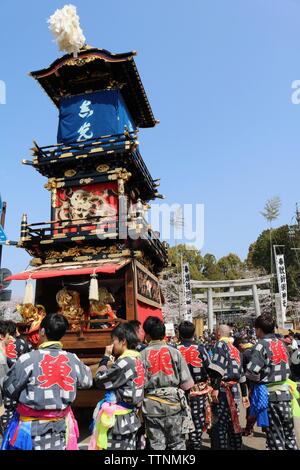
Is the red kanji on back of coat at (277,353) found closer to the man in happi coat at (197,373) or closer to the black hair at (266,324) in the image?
the black hair at (266,324)

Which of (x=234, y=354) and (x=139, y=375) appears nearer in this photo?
(x=139, y=375)

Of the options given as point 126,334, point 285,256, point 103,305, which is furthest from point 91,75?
point 285,256

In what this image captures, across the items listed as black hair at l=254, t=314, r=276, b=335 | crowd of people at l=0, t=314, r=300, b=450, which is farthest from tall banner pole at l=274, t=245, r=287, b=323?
black hair at l=254, t=314, r=276, b=335

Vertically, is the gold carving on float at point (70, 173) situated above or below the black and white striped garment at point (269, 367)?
above

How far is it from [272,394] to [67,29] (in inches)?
611

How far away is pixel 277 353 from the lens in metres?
3.81

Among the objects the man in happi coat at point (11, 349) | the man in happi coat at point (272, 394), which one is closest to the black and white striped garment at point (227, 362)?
the man in happi coat at point (272, 394)

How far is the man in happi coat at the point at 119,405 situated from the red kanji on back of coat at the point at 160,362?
35cm

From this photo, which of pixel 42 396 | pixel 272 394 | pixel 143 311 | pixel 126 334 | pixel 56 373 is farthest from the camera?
pixel 143 311

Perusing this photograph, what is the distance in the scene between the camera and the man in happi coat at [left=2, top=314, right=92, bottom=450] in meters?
2.68

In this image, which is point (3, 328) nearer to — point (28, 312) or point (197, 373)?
point (197, 373)

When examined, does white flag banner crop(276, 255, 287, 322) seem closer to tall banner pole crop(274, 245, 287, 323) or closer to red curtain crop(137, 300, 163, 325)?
tall banner pole crop(274, 245, 287, 323)

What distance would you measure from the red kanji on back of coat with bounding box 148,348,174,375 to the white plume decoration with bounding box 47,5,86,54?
44.3 feet

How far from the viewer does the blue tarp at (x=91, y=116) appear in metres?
13.6
